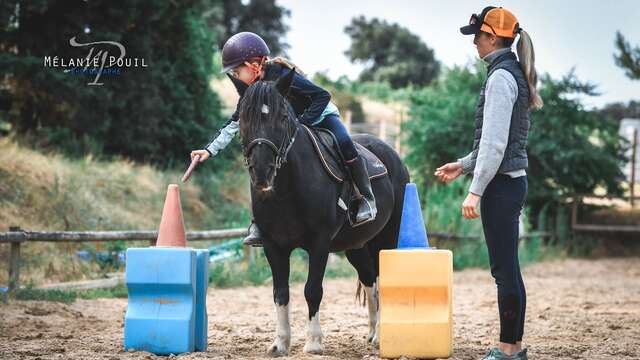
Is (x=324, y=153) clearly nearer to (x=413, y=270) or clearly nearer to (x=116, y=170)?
(x=413, y=270)

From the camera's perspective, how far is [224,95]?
3281 centimetres

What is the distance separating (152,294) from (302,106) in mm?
1809

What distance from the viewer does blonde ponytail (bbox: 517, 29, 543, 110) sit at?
510 centimetres

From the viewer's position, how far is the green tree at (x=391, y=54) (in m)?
56.0

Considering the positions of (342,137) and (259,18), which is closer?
(342,137)

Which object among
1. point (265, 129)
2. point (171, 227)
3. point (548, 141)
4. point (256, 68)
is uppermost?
point (548, 141)

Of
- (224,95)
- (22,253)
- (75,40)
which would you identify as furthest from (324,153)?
(224,95)

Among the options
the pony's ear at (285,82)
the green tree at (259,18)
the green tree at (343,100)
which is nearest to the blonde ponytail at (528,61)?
the pony's ear at (285,82)

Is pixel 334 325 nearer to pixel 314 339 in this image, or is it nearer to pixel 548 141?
pixel 314 339

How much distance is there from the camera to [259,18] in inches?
1746

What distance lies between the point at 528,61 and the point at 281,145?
5.50 ft

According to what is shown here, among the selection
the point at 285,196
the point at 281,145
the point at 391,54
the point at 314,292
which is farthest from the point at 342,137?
the point at 391,54

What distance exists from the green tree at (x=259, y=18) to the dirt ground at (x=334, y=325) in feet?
103

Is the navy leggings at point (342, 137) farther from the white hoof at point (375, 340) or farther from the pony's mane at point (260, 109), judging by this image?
the white hoof at point (375, 340)
